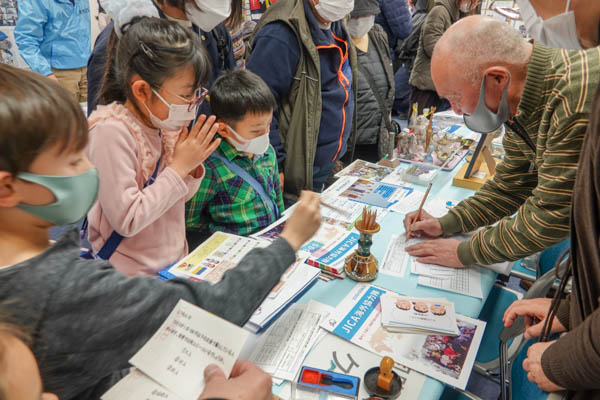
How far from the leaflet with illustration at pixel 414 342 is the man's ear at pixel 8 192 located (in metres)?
0.87

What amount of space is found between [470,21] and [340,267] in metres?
1.07

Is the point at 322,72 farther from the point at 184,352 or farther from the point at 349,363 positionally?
the point at 184,352

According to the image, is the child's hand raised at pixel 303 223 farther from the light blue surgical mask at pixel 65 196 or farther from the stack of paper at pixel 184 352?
the light blue surgical mask at pixel 65 196

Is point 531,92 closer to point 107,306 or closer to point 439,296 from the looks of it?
point 439,296

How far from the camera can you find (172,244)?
1.50m

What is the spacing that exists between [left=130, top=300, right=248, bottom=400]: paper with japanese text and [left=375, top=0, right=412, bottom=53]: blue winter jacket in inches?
163

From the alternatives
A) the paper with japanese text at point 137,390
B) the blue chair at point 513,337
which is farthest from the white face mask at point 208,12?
the blue chair at point 513,337

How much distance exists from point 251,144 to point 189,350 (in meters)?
1.12

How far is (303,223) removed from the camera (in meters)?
1.09

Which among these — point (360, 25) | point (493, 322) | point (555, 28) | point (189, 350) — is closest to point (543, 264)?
point (493, 322)

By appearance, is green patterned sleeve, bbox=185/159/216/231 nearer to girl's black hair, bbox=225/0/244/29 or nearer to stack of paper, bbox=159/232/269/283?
stack of paper, bbox=159/232/269/283

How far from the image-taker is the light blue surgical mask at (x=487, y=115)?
141cm

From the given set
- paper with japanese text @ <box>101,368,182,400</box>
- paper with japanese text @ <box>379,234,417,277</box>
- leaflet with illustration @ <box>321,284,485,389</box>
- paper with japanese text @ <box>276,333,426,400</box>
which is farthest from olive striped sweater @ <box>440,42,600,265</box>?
paper with japanese text @ <box>101,368,182,400</box>

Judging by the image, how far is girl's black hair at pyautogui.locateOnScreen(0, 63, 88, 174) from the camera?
67 cm
